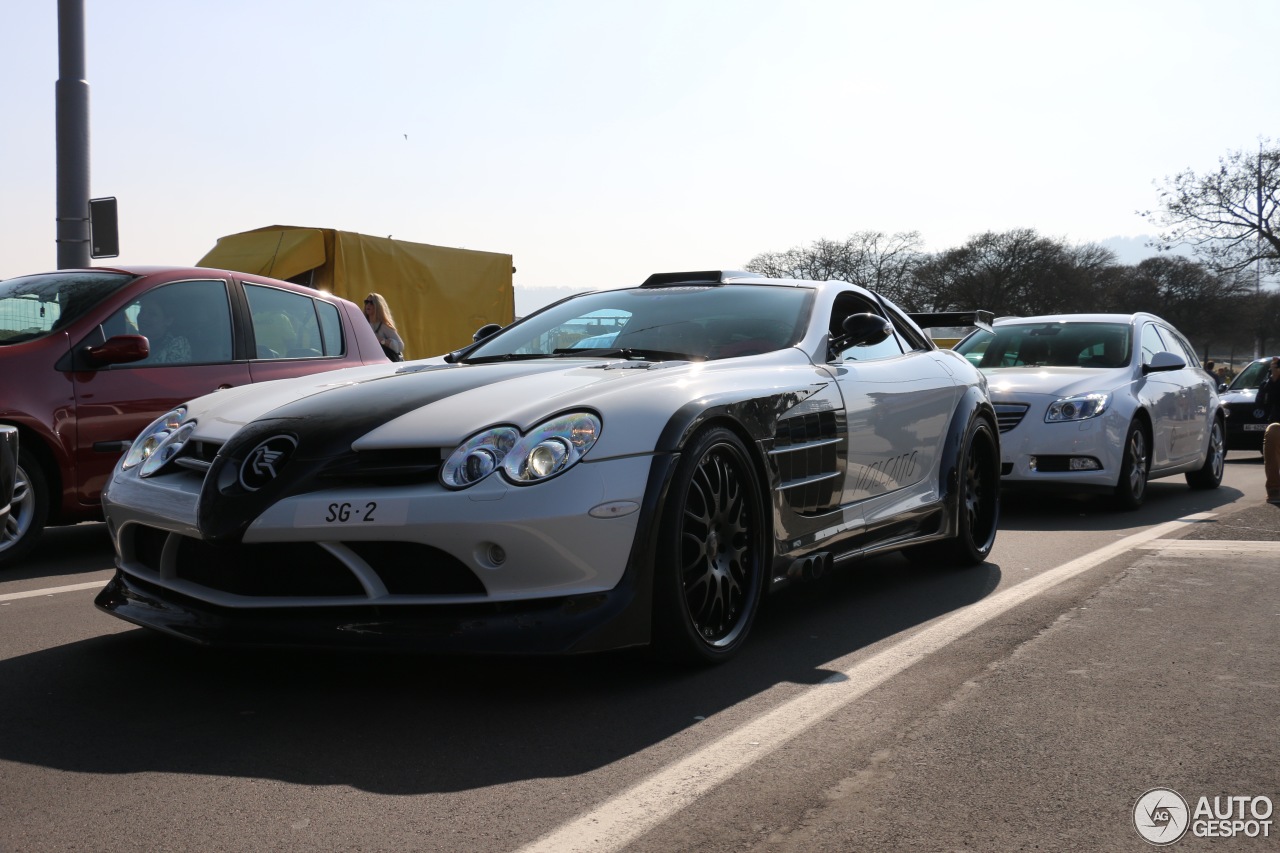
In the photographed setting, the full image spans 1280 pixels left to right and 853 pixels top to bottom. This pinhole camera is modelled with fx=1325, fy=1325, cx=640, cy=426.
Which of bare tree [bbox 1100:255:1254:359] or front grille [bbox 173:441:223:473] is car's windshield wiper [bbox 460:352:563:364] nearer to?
front grille [bbox 173:441:223:473]

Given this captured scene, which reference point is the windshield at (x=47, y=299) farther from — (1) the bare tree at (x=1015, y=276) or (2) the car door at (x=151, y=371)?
(1) the bare tree at (x=1015, y=276)

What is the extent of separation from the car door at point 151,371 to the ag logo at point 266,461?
297 cm

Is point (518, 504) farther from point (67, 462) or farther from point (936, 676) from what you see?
point (67, 462)

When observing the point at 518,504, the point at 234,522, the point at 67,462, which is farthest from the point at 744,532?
the point at 67,462

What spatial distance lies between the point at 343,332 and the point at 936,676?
4.95 metres

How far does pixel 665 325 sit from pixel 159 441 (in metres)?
1.96

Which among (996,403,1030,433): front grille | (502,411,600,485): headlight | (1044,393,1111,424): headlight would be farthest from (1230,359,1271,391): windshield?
(502,411,600,485): headlight

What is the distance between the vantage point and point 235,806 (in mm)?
2904

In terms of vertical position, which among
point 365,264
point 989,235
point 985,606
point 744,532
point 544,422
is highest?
point 989,235

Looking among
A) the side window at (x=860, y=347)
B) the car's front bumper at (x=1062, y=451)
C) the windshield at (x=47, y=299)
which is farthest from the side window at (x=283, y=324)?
the car's front bumper at (x=1062, y=451)

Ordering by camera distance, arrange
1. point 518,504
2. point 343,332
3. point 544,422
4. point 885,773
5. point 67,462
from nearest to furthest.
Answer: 1. point 885,773
2. point 518,504
3. point 544,422
4. point 67,462
5. point 343,332

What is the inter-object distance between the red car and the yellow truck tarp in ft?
21.6

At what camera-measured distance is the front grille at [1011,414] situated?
9516mm

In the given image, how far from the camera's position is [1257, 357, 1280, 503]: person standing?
1075 centimetres
